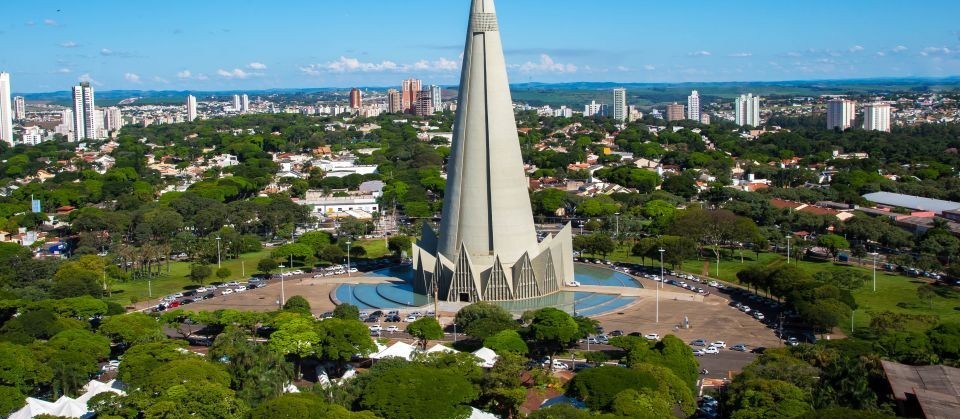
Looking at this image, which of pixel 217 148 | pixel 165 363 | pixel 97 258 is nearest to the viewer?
pixel 165 363

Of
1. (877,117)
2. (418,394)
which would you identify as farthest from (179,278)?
(877,117)

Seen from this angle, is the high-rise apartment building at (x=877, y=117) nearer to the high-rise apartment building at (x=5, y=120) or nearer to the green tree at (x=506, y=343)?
the high-rise apartment building at (x=5, y=120)

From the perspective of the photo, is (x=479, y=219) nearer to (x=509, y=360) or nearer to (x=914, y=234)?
(x=509, y=360)

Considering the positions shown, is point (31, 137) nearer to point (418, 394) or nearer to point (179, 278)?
point (179, 278)

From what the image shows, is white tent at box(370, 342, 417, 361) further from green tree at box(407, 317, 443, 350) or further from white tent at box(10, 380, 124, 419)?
white tent at box(10, 380, 124, 419)

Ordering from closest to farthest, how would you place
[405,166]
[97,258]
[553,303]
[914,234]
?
1. [553,303]
2. [97,258]
3. [914,234]
4. [405,166]

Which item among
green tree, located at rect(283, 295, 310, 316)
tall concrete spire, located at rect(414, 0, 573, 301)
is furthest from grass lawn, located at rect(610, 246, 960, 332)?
green tree, located at rect(283, 295, 310, 316)

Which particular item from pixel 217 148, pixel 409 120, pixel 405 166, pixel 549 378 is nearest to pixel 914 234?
pixel 549 378
